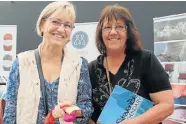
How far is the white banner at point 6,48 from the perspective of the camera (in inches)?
110

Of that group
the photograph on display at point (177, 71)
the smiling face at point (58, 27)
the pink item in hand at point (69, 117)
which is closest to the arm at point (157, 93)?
the pink item in hand at point (69, 117)

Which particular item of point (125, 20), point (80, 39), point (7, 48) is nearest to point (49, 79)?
point (125, 20)

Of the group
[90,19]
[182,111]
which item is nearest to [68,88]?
[182,111]

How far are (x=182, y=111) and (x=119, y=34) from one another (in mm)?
999

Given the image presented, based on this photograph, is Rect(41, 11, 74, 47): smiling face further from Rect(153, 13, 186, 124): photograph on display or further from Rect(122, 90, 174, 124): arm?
Rect(153, 13, 186, 124): photograph on display

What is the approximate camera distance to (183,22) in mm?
2053

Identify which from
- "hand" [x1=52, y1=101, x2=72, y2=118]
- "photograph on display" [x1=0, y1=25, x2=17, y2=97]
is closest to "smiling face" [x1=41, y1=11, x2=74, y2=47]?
"hand" [x1=52, y1=101, x2=72, y2=118]

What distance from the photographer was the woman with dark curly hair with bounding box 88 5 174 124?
1332mm

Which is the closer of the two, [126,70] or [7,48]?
[126,70]

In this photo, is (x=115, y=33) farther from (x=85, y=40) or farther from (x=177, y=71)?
(x=85, y=40)

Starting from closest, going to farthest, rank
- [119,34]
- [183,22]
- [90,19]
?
[119,34], [183,22], [90,19]

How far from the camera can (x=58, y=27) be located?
1.32 m

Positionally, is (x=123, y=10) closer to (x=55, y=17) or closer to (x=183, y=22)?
(x=55, y=17)

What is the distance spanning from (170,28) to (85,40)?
2.73ft
